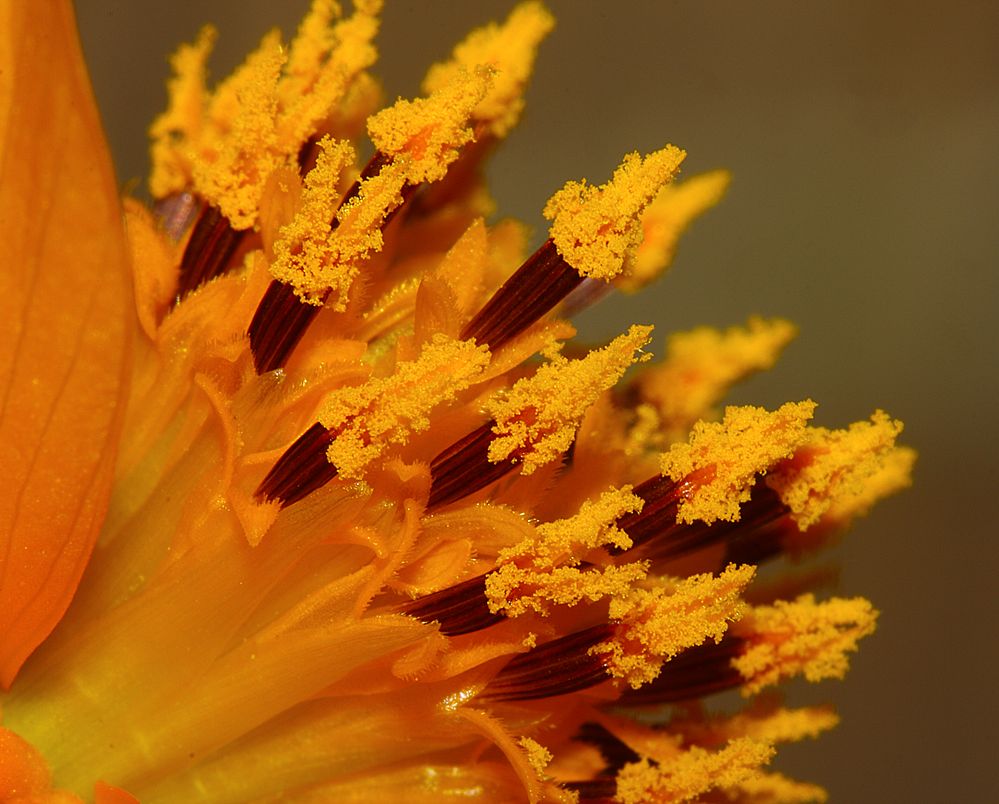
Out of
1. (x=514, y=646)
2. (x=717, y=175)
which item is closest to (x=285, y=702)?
(x=514, y=646)

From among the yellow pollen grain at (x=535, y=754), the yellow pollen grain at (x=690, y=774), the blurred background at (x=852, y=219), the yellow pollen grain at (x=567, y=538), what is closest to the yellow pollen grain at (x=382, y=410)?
the yellow pollen grain at (x=567, y=538)

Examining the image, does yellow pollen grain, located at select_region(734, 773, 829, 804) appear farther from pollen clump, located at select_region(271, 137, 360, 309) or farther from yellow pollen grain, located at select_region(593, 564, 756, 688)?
pollen clump, located at select_region(271, 137, 360, 309)

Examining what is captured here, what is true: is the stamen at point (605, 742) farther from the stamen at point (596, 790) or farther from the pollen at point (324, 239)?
the pollen at point (324, 239)

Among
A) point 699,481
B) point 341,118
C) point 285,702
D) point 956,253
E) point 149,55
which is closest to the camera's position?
point 285,702

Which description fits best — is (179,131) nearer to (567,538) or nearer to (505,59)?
(505,59)

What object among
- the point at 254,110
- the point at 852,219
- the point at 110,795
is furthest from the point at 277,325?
the point at 852,219

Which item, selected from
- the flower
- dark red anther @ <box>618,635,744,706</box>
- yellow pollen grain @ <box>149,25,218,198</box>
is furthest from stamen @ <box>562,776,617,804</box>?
yellow pollen grain @ <box>149,25,218,198</box>

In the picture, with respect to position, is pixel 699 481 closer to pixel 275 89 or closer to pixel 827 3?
pixel 275 89
